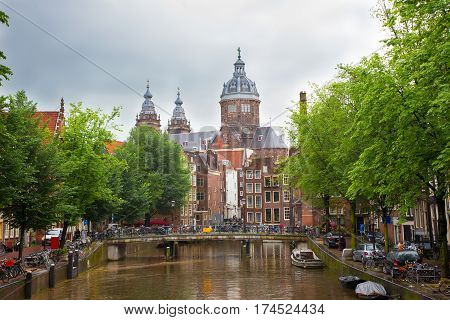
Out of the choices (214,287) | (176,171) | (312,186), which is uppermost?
(176,171)

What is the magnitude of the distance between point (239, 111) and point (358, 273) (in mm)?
102558

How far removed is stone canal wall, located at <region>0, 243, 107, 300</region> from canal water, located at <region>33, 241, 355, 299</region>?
48cm

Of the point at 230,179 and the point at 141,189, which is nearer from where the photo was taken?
the point at 141,189

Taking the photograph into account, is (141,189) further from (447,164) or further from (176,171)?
(447,164)

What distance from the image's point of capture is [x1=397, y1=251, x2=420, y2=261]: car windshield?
2827 centimetres

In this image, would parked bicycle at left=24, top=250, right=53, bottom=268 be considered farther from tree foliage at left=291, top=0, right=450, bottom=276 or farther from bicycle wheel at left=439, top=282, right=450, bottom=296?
bicycle wheel at left=439, top=282, right=450, bottom=296

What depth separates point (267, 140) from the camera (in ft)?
366

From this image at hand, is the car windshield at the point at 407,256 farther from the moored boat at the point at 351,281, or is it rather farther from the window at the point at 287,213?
the window at the point at 287,213

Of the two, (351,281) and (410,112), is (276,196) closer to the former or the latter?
(351,281)

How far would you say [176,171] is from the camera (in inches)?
2618

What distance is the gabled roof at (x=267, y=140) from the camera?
4353 inches

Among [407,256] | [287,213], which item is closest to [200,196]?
[287,213]
